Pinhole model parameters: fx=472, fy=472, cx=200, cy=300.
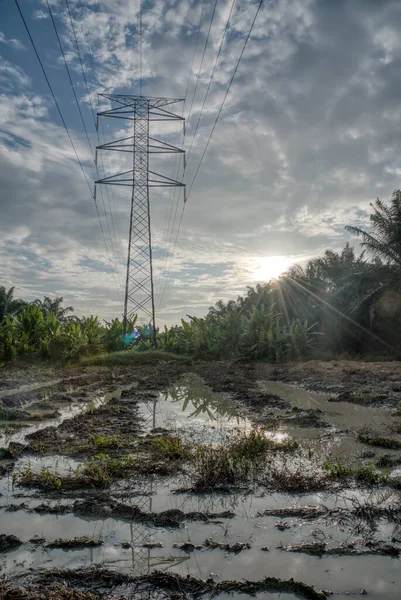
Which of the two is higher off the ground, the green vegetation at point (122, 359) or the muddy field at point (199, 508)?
the green vegetation at point (122, 359)

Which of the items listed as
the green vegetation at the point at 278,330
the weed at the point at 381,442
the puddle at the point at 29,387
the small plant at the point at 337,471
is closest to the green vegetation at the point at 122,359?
the green vegetation at the point at 278,330

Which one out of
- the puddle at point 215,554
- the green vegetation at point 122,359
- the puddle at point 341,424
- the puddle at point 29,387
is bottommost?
the puddle at point 215,554

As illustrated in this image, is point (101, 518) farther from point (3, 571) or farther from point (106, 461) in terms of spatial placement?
point (106, 461)

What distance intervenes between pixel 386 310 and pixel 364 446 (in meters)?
20.0

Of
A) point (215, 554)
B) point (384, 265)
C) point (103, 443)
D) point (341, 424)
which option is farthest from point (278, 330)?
point (215, 554)

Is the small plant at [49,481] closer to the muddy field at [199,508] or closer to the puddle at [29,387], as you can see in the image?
the muddy field at [199,508]

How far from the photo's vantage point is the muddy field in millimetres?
3029

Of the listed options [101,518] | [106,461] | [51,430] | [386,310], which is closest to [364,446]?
[106,461]

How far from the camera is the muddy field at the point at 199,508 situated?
303cm

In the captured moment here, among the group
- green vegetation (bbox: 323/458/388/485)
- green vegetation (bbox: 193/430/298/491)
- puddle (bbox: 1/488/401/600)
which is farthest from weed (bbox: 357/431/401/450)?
puddle (bbox: 1/488/401/600)

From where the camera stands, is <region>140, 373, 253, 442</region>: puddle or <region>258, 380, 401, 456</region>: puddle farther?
<region>140, 373, 253, 442</region>: puddle

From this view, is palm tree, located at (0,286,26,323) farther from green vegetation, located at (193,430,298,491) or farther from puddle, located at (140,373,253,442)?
green vegetation, located at (193,430,298,491)

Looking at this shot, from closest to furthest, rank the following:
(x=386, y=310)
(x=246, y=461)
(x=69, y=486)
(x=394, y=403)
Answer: (x=69, y=486) < (x=246, y=461) < (x=394, y=403) < (x=386, y=310)

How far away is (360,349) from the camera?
26516mm
